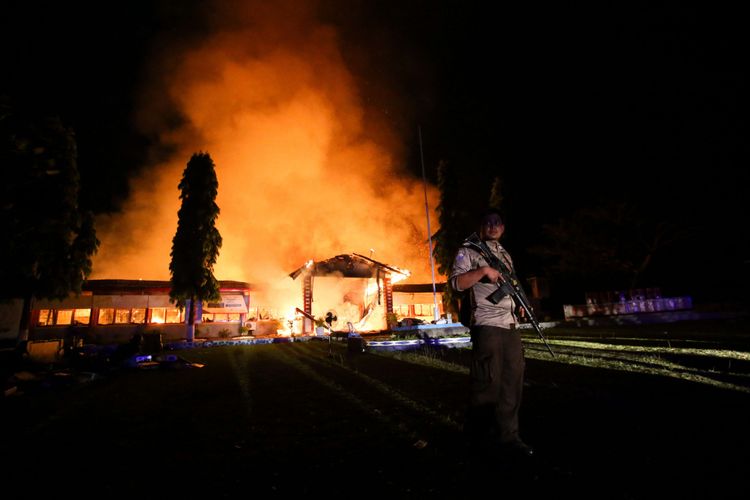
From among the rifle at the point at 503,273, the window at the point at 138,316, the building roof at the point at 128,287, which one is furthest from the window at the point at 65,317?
the rifle at the point at 503,273

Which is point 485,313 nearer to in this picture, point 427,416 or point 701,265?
point 427,416

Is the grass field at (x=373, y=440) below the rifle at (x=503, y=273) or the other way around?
below

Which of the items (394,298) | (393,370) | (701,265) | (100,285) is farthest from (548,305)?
(100,285)

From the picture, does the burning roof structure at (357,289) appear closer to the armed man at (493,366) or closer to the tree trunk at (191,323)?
the tree trunk at (191,323)

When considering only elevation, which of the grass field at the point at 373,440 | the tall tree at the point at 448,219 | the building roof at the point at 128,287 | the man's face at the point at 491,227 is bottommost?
the grass field at the point at 373,440

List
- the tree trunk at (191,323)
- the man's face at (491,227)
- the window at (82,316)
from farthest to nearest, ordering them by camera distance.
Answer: the window at (82,316) < the tree trunk at (191,323) < the man's face at (491,227)

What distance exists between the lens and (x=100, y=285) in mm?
25953

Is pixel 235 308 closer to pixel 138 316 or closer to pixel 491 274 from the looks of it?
pixel 138 316

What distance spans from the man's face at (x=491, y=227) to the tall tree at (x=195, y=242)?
25366 millimetres

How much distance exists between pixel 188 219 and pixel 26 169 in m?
9.41

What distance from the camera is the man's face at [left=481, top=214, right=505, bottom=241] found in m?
3.69

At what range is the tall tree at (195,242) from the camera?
82.1 feet

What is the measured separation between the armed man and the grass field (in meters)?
0.20

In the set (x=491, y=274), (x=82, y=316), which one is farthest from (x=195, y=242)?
(x=491, y=274)
